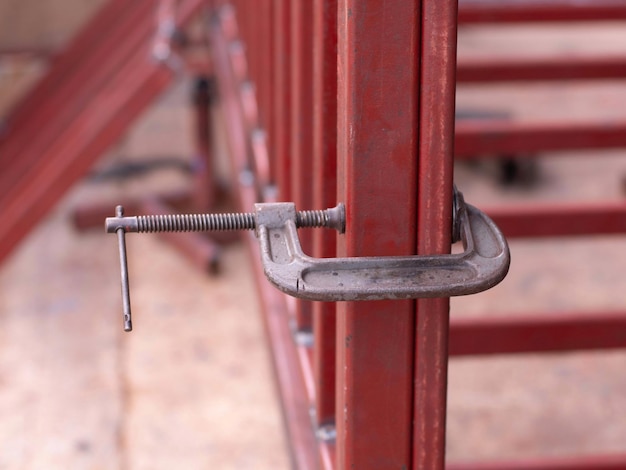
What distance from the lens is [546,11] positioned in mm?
2980

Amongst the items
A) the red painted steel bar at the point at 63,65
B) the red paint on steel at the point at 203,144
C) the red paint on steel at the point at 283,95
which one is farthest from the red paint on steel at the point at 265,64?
the red painted steel bar at the point at 63,65

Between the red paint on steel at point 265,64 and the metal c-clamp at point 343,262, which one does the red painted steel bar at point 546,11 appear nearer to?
the red paint on steel at point 265,64

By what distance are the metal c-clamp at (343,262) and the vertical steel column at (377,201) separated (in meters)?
0.05

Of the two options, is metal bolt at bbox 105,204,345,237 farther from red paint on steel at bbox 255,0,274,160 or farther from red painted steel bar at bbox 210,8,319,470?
red paint on steel at bbox 255,0,274,160

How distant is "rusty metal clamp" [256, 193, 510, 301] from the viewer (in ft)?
3.71

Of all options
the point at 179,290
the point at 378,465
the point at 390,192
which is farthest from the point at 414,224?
the point at 179,290

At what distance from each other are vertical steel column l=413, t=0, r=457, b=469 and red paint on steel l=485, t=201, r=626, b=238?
4.03ft

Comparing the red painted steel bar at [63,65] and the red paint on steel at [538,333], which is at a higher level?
the red painted steel bar at [63,65]

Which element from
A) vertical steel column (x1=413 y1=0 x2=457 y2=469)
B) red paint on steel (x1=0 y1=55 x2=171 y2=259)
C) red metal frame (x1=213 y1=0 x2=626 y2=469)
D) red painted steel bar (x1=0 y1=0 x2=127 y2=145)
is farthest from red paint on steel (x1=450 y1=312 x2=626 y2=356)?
red painted steel bar (x1=0 y1=0 x2=127 y2=145)

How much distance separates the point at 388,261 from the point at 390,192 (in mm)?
89

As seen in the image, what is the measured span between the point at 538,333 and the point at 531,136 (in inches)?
20.1

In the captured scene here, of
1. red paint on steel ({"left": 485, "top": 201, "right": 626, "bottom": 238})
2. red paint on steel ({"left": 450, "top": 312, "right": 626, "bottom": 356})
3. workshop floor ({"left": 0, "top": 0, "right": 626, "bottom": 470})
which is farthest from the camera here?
workshop floor ({"left": 0, "top": 0, "right": 626, "bottom": 470})

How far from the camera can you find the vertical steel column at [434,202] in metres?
1.15

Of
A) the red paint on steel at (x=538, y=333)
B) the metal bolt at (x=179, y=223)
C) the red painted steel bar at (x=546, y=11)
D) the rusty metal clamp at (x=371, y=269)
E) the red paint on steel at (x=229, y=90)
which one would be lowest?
the red paint on steel at (x=538, y=333)
